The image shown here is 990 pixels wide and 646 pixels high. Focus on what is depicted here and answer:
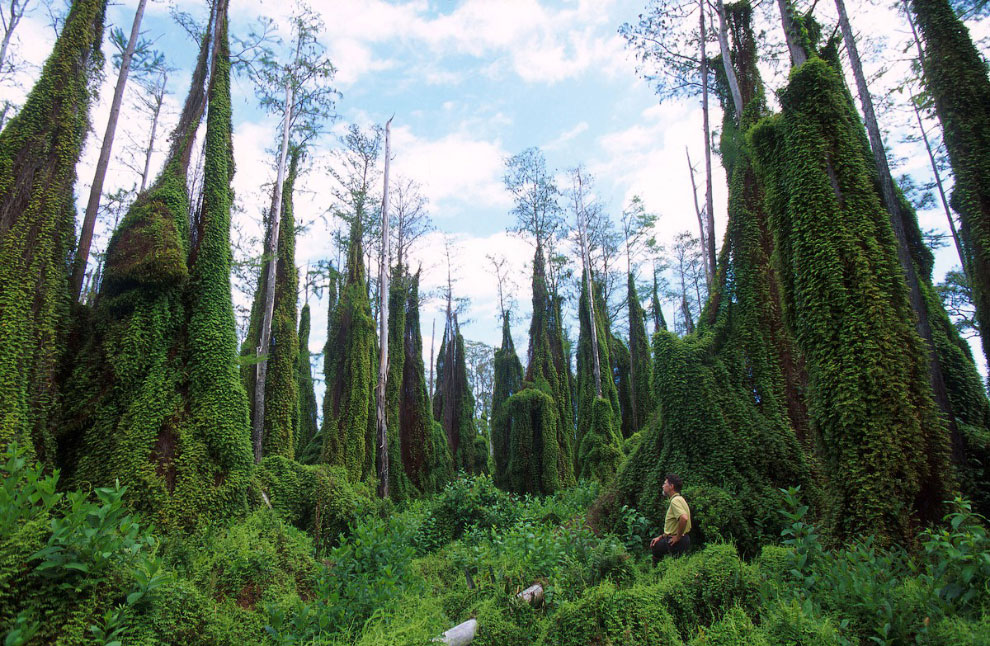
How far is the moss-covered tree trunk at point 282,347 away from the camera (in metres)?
11.6

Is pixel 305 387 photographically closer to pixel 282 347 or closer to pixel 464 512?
pixel 282 347

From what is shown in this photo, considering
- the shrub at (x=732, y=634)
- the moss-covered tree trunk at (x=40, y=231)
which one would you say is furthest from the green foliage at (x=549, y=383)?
the moss-covered tree trunk at (x=40, y=231)

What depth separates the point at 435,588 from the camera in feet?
20.2

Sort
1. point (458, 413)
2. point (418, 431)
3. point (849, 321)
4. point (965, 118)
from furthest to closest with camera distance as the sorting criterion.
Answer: point (458, 413) → point (418, 431) → point (965, 118) → point (849, 321)

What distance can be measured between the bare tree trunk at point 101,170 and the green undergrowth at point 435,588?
10.1 ft

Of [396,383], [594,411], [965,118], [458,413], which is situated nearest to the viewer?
[965,118]

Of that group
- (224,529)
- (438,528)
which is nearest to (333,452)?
(438,528)

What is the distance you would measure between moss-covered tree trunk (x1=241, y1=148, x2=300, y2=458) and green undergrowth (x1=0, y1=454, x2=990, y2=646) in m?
5.41

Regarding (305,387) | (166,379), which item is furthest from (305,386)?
(166,379)

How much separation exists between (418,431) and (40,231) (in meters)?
13.5

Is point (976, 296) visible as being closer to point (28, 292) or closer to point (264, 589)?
point (264, 589)

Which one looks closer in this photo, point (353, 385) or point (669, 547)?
point (669, 547)

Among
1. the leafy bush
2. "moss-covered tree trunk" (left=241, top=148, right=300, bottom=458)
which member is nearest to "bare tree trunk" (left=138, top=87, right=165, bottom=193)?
"moss-covered tree trunk" (left=241, top=148, right=300, bottom=458)

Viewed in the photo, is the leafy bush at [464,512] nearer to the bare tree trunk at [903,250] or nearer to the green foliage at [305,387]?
the bare tree trunk at [903,250]
